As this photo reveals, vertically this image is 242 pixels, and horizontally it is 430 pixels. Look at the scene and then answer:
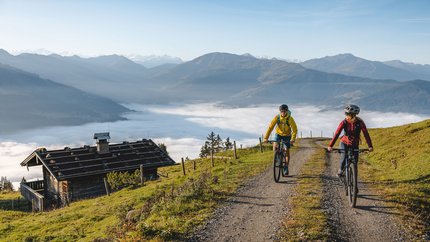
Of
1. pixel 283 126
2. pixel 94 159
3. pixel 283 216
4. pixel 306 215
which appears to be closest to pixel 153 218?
pixel 283 216

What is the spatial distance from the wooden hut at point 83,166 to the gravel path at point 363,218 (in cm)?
2736

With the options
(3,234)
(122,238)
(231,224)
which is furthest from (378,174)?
(3,234)

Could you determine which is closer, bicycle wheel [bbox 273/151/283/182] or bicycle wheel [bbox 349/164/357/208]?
bicycle wheel [bbox 349/164/357/208]

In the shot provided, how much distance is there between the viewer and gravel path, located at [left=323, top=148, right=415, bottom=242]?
10555mm

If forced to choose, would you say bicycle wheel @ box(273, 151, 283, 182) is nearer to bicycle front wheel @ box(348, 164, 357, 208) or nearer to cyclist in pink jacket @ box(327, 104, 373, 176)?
bicycle front wheel @ box(348, 164, 357, 208)

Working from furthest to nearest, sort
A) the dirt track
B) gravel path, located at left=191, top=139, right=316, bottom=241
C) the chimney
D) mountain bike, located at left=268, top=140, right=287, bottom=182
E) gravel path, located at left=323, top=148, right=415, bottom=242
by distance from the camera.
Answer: the chimney < mountain bike, located at left=268, top=140, right=287, bottom=182 < gravel path, located at left=191, top=139, right=316, bottom=241 < the dirt track < gravel path, located at left=323, top=148, right=415, bottom=242

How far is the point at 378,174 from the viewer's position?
757 inches

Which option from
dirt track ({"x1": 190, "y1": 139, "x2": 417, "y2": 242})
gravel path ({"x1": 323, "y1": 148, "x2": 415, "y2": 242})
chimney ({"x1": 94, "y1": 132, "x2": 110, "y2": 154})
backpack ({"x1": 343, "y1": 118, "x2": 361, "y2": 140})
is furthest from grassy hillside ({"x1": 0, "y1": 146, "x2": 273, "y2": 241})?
chimney ({"x1": 94, "y1": 132, "x2": 110, "y2": 154})

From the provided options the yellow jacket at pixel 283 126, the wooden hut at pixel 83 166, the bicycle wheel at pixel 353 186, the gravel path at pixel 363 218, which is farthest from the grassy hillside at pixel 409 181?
the wooden hut at pixel 83 166

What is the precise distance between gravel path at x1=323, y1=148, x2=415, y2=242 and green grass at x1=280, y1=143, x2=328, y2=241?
11.5 inches

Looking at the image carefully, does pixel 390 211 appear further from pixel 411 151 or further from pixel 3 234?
pixel 3 234

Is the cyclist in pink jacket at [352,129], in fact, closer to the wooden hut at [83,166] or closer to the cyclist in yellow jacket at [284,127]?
the cyclist in yellow jacket at [284,127]

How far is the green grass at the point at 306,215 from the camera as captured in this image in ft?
34.3

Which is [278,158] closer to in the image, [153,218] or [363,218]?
[363,218]
